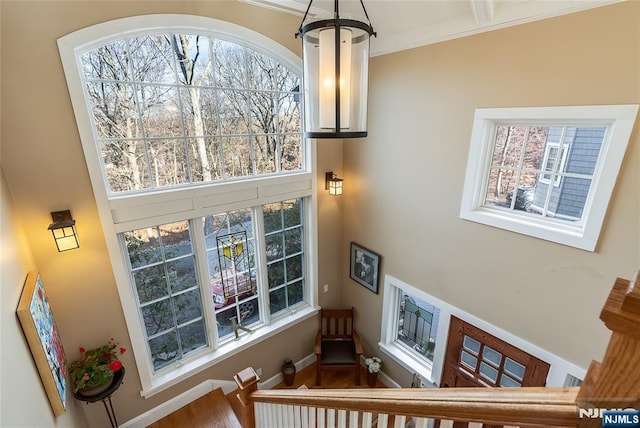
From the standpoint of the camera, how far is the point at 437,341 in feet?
10.9

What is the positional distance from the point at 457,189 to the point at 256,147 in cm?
213

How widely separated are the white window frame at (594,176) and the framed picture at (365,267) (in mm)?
1369

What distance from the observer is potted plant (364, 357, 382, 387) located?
13.0ft

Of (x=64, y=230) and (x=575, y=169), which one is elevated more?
(x=575, y=169)

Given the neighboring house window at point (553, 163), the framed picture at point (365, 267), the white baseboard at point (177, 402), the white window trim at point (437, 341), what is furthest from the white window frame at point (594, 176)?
the white baseboard at point (177, 402)

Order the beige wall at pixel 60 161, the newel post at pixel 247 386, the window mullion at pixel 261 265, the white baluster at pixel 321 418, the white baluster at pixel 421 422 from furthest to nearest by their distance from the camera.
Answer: the window mullion at pixel 261 265 < the beige wall at pixel 60 161 < the newel post at pixel 247 386 < the white baluster at pixel 321 418 < the white baluster at pixel 421 422

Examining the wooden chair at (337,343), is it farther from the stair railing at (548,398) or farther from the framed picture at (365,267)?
the stair railing at (548,398)

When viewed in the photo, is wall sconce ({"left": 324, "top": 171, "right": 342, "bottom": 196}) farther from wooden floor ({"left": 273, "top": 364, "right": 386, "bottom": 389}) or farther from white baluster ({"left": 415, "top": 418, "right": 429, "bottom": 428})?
white baluster ({"left": 415, "top": 418, "right": 429, "bottom": 428})

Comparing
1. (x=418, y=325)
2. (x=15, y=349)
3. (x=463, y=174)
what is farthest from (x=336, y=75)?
(x=418, y=325)

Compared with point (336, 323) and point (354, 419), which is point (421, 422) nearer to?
point (354, 419)

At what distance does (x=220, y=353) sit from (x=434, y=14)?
4.10 m

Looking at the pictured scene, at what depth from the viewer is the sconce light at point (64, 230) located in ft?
7.32

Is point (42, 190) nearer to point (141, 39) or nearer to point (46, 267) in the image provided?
point (46, 267)

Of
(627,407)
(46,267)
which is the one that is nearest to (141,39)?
(46,267)
